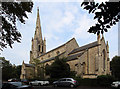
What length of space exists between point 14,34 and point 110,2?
34.4 feet

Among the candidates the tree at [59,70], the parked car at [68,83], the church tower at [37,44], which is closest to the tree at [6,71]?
the church tower at [37,44]

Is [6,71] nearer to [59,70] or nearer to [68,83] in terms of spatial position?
[59,70]

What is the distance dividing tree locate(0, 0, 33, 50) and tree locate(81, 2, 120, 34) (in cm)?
811

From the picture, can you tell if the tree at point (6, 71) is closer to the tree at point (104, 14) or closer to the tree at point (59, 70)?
the tree at point (59, 70)

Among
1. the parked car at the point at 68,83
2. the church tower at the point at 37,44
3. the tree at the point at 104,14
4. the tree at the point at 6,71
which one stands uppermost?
the church tower at the point at 37,44

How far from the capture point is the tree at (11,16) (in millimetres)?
10802

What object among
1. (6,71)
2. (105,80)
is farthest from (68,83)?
(6,71)

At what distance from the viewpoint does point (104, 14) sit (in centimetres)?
483

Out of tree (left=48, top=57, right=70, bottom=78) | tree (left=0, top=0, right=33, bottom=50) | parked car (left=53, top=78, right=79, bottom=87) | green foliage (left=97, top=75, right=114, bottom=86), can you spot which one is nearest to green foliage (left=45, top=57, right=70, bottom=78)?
tree (left=48, top=57, right=70, bottom=78)

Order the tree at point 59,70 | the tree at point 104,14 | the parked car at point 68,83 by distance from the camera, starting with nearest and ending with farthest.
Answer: the tree at point 104,14 → the parked car at point 68,83 → the tree at point 59,70

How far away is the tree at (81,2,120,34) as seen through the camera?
466 centimetres

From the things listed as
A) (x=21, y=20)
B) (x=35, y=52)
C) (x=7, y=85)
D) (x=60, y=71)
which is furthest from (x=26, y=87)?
(x=35, y=52)

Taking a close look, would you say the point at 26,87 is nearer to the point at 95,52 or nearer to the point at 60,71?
the point at 60,71

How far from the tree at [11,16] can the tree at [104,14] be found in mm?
8108
